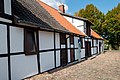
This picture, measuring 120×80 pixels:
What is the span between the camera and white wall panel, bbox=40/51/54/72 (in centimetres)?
1114

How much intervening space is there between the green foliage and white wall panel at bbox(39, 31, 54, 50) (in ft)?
118

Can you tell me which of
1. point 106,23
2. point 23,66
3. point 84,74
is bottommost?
point 84,74

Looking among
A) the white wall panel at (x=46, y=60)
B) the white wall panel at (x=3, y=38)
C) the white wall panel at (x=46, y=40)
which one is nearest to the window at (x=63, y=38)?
the white wall panel at (x=46, y=40)

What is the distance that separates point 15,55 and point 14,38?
712 mm

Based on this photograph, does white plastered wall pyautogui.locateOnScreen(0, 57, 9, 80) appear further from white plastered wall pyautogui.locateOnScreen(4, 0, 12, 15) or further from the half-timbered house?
white plastered wall pyautogui.locateOnScreen(4, 0, 12, 15)

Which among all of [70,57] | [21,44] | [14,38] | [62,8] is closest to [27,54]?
[21,44]

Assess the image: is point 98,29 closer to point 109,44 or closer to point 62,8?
point 109,44

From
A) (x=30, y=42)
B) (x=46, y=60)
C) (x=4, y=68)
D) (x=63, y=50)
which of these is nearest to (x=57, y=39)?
(x=63, y=50)

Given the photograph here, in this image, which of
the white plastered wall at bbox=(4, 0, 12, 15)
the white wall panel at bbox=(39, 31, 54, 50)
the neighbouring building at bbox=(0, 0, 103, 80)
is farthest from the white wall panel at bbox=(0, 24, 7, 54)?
the white wall panel at bbox=(39, 31, 54, 50)

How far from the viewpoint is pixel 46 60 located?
11742 mm

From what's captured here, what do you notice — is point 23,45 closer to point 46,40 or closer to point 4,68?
point 4,68

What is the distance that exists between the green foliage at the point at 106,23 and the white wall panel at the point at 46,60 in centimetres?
3606

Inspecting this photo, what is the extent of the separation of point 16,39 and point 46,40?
133 inches

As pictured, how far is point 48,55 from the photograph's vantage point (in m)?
12.1
